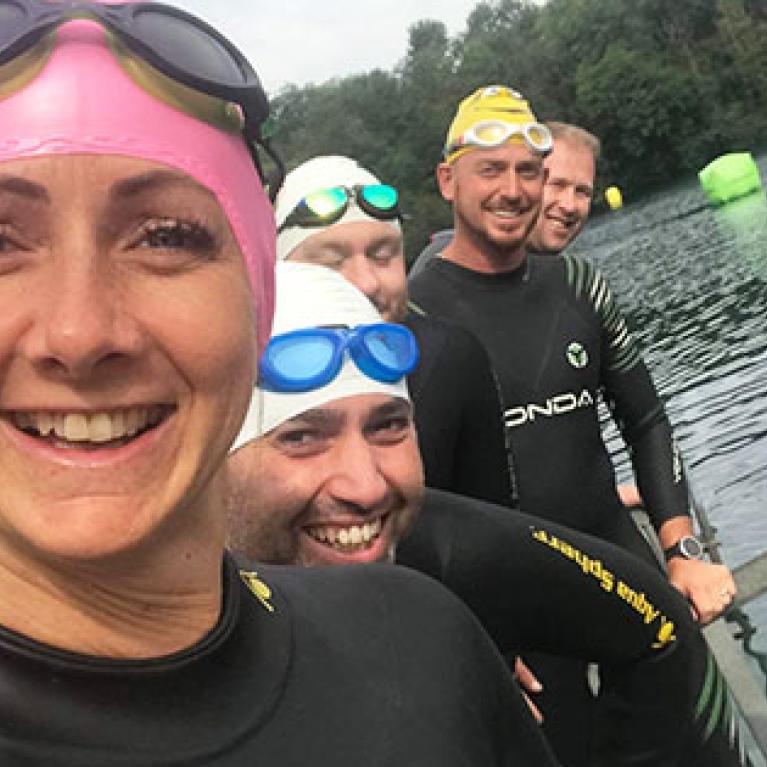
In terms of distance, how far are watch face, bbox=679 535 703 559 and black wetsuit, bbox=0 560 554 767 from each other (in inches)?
85.9

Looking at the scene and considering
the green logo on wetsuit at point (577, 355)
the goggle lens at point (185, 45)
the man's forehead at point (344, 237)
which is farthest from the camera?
the green logo on wetsuit at point (577, 355)

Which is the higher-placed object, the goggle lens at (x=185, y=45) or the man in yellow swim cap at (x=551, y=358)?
the goggle lens at (x=185, y=45)

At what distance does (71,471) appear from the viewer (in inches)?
41.5

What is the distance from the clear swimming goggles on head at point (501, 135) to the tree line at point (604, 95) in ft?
154

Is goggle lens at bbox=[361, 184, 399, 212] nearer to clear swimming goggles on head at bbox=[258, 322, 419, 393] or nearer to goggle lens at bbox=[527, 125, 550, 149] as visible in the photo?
goggle lens at bbox=[527, 125, 550, 149]

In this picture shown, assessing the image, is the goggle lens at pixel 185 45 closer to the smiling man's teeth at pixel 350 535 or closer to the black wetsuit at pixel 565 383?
the smiling man's teeth at pixel 350 535

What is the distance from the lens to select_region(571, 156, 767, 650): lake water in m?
7.60

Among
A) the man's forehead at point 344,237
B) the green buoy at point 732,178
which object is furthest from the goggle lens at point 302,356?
the green buoy at point 732,178

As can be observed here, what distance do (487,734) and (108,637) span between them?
1.89 feet

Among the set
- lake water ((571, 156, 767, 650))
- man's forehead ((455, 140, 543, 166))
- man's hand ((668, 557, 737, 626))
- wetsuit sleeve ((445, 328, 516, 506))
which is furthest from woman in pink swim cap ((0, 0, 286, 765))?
lake water ((571, 156, 767, 650))

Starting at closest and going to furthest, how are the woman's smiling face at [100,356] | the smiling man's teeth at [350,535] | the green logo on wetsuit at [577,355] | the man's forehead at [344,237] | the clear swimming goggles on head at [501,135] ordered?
the woman's smiling face at [100,356]
the smiling man's teeth at [350,535]
the man's forehead at [344,237]
the green logo on wetsuit at [577,355]
the clear swimming goggles on head at [501,135]

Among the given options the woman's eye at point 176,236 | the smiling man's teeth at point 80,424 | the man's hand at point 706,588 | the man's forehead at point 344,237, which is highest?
the woman's eye at point 176,236

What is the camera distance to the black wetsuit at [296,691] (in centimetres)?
110

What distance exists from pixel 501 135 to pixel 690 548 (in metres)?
1.73
